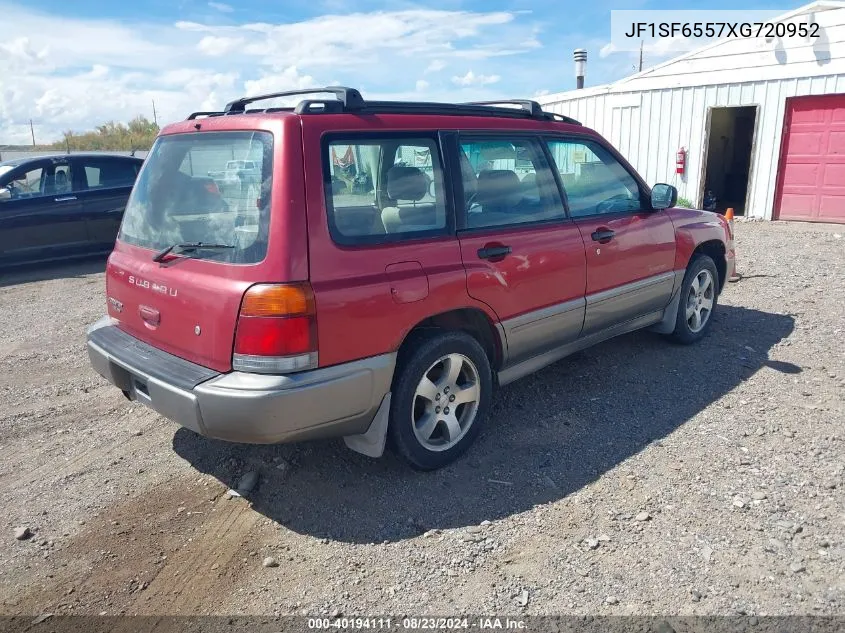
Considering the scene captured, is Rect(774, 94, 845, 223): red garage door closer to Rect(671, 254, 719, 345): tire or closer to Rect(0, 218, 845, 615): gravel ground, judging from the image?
Rect(671, 254, 719, 345): tire

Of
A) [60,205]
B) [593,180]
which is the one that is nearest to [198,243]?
[593,180]

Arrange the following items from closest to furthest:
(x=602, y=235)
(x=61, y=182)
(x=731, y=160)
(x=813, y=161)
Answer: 1. (x=602, y=235)
2. (x=61, y=182)
3. (x=813, y=161)
4. (x=731, y=160)

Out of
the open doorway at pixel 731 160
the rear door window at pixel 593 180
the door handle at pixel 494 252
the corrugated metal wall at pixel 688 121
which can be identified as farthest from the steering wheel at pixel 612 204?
the open doorway at pixel 731 160

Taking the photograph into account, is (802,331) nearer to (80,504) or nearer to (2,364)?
(80,504)

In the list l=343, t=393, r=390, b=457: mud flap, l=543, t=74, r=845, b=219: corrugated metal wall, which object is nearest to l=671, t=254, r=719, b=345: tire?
l=343, t=393, r=390, b=457: mud flap

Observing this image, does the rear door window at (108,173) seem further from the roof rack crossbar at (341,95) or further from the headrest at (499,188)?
the headrest at (499,188)

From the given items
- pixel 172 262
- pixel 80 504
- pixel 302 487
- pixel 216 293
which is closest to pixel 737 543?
pixel 302 487

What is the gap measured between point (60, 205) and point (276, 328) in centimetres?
790

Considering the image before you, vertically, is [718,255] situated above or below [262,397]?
above

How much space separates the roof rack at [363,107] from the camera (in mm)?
3080

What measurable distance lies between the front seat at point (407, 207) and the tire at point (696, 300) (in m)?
2.80

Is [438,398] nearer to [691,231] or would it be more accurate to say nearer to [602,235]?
[602,235]

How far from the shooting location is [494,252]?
358 centimetres

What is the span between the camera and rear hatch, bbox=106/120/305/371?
9.35 ft
